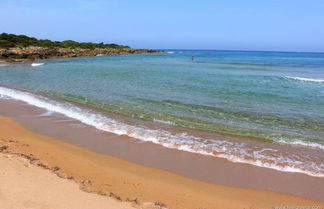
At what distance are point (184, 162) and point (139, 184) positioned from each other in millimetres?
1837

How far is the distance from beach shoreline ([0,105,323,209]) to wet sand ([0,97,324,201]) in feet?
0.93

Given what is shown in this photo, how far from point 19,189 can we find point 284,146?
730 cm

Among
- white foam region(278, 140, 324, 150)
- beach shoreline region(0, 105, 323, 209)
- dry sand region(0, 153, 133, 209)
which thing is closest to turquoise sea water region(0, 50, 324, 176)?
white foam region(278, 140, 324, 150)

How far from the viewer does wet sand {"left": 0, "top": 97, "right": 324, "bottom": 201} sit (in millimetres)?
6020

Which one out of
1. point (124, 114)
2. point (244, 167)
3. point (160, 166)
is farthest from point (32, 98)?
point (244, 167)

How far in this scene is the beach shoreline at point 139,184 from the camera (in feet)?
16.7

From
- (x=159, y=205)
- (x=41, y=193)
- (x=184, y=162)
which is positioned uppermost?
(x=41, y=193)

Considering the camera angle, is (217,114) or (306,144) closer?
(306,144)

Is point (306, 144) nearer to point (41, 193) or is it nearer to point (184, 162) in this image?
point (184, 162)

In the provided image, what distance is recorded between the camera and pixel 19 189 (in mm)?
4734

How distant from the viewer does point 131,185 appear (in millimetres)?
5578

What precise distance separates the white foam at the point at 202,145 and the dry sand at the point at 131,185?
165 centimetres

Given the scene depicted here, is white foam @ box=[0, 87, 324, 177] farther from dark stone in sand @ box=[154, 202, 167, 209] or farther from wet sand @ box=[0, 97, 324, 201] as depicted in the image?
dark stone in sand @ box=[154, 202, 167, 209]

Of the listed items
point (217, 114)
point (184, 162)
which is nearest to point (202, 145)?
point (184, 162)
